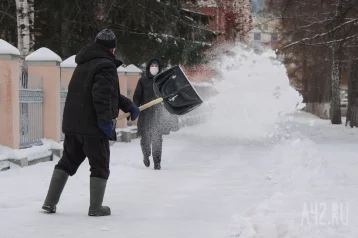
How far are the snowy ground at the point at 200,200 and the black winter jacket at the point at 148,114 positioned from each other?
29.4 inches

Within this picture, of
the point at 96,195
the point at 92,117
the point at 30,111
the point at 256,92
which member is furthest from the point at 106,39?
the point at 256,92

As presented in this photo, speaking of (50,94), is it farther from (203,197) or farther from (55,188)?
(55,188)

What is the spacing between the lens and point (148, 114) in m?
12.2

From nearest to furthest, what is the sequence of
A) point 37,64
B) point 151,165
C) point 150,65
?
1. point 150,65
2. point 151,165
3. point 37,64

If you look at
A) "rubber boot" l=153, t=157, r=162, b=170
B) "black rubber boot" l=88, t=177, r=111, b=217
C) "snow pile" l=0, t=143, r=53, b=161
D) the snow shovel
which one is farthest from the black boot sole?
"rubber boot" l=153, t=157, r=162, b=170

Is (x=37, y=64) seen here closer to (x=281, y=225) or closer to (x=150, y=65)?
(x=150, y=65)

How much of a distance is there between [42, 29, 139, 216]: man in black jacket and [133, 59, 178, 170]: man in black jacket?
16.3 ft

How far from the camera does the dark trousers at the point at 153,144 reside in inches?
468

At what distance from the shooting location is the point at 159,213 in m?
7.19

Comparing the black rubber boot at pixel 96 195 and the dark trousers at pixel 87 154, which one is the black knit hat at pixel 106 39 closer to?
the dark trousers at pixel 87 154

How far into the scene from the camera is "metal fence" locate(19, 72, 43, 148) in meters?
12.3

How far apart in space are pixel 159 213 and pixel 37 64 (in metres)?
7.32

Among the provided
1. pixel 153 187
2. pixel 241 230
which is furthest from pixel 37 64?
pixel 241 230

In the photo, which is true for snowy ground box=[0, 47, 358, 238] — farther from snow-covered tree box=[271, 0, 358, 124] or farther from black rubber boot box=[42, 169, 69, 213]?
snow-covered tree box=[271, 0, 358, 124]
